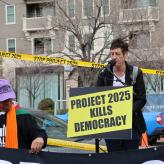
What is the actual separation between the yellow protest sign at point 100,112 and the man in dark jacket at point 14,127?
0.77 meters

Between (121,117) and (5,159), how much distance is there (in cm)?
122

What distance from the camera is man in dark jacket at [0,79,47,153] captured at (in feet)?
14.2

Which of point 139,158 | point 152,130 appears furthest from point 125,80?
point 152,130

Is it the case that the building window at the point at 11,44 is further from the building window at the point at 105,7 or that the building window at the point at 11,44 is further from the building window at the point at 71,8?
the building window at the point at 105,7

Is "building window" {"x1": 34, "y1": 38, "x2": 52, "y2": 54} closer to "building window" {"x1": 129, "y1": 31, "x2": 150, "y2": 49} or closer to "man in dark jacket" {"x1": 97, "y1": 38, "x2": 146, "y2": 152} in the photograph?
"building window" {"x1": 129, "y1": 31, "x2": 150, "y2": 49}

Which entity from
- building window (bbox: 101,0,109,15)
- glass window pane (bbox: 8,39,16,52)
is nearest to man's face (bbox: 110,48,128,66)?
building window (bbox: 101,0,109,15)

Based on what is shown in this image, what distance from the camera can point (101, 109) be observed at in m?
5.12


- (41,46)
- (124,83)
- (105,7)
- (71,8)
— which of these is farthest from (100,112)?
(41,46)

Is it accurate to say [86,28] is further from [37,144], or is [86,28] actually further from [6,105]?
[37,144]

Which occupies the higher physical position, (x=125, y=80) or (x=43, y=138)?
(x=125, y=80)

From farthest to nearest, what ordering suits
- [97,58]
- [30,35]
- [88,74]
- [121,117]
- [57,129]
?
[30,35], [97,58], [88,74], [57,129], [121,117]

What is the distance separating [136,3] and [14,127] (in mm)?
29054

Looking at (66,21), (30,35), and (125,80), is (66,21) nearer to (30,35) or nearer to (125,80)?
(30,35)

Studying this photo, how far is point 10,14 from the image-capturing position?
136 feet
